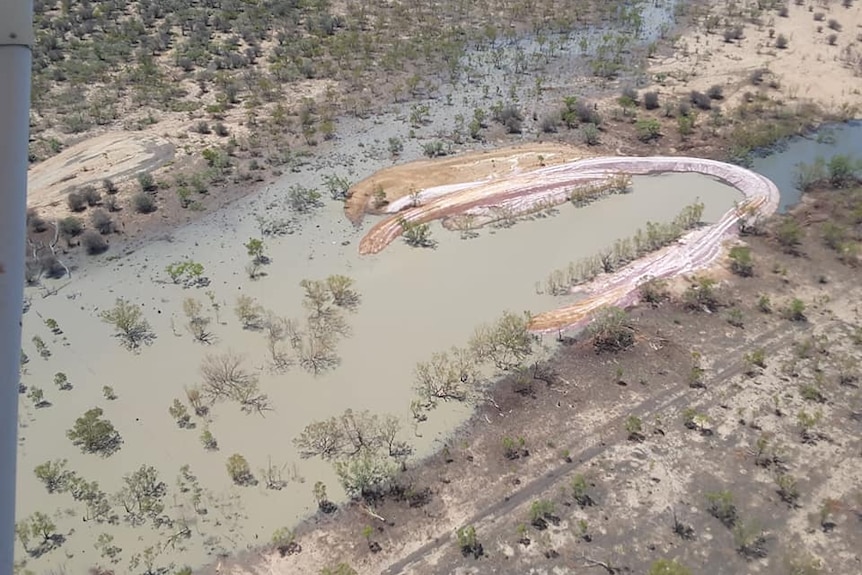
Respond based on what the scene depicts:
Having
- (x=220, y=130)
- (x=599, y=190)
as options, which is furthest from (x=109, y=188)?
(x=599, y=190)

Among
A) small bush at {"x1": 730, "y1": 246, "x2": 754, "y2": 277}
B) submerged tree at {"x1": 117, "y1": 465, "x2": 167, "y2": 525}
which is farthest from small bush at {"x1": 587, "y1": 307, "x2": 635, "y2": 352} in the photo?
submerged tree at {"x1": 117, "y1": 465, "x2": 167, "y2": 525}

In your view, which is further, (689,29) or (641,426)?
(689,29)

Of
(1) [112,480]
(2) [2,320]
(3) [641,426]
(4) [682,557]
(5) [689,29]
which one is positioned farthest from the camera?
(5) [689,29]

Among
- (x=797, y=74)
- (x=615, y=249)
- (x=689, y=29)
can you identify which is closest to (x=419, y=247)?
(x=615, y=249)

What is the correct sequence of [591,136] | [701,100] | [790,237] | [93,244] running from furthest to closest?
1. [701,100]
2. [591,136]
3. [790,237]
4. [93,244]

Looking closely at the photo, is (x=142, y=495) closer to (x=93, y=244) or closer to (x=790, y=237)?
(x=93, y=244)

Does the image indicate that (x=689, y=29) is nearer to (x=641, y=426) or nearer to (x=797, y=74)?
(x=797, y=74)
